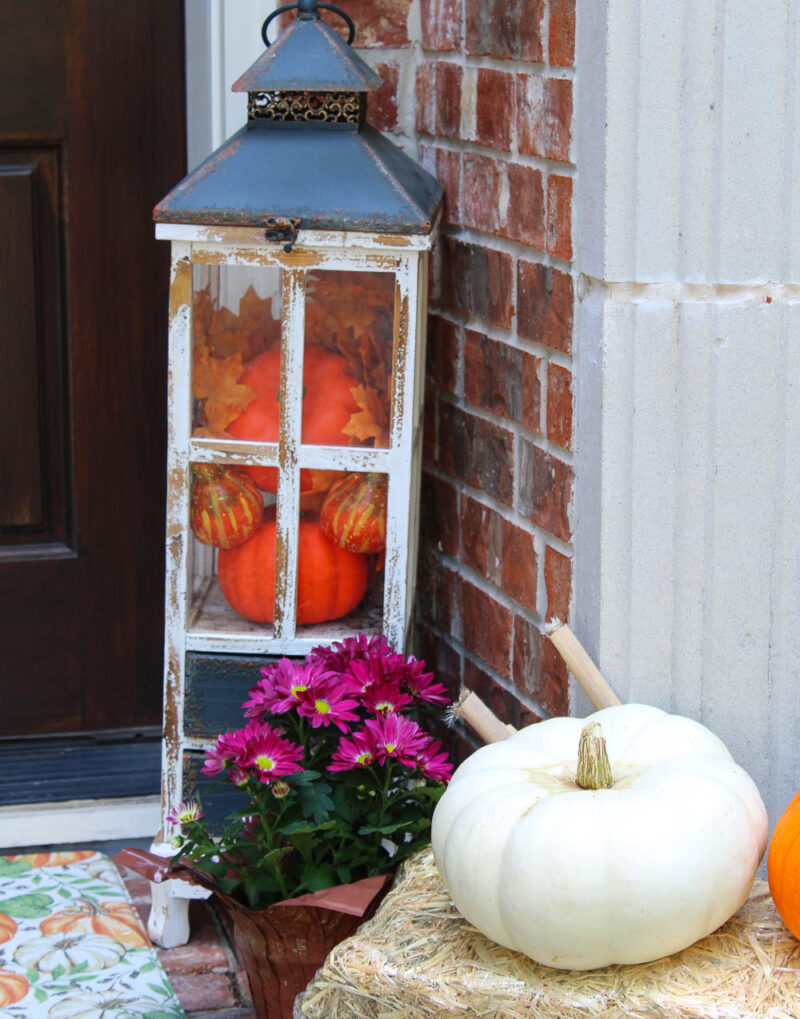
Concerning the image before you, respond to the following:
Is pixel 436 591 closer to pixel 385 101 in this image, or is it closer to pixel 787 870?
pixel 385 101

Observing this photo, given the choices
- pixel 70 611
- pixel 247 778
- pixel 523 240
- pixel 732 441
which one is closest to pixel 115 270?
pixel 70 611

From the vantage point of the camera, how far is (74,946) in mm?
2025

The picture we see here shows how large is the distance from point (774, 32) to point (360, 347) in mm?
651

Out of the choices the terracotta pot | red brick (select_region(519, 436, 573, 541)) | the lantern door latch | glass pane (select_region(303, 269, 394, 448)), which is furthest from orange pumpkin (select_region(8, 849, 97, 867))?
the lantern door latch

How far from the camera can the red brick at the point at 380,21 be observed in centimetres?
200

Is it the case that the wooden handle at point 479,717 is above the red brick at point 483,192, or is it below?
below

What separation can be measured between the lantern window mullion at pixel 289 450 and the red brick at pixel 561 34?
0.42m

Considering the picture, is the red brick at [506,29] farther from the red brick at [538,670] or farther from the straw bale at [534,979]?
the straw bale at [534,979]

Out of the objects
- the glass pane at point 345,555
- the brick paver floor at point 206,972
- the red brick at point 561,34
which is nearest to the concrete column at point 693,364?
the red brick at point 561,34

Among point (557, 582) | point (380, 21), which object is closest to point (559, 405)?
point (557, 582)

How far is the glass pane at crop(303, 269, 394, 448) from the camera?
1.75 metres

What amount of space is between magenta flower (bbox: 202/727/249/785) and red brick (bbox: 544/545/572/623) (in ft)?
1.34

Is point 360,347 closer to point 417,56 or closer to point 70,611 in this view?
point 417,56

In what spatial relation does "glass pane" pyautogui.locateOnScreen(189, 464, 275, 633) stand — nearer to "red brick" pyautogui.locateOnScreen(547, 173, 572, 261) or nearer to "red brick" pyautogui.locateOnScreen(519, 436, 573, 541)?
"red brick" pyautogui.locateOnScreen(519, 436, 573, 541)
